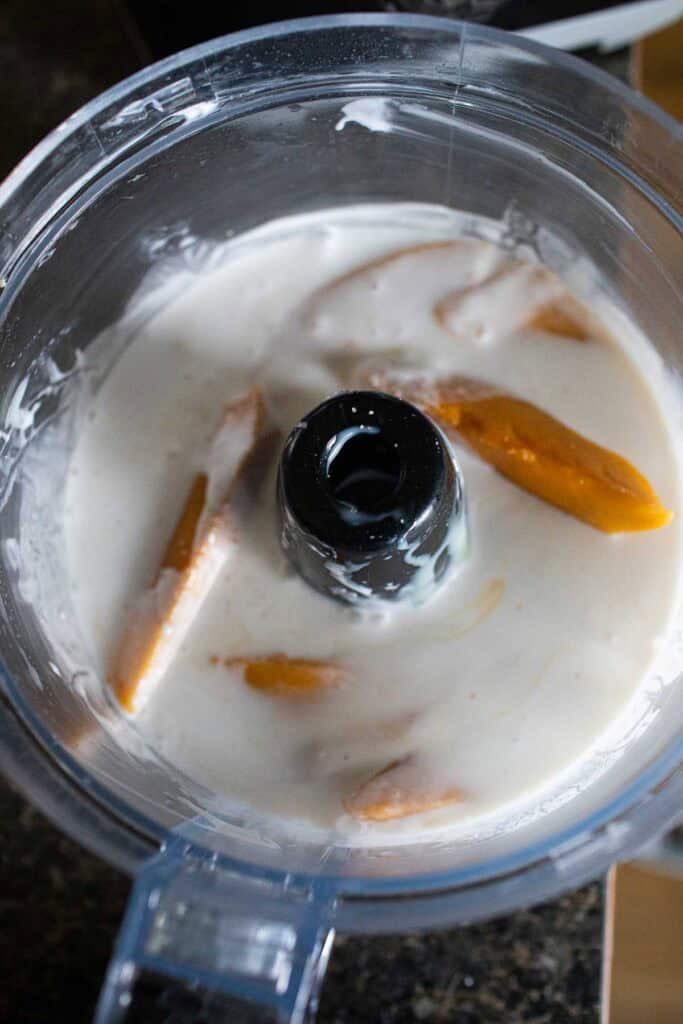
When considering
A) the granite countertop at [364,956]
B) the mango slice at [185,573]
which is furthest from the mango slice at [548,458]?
the granite countertop at [364,956]

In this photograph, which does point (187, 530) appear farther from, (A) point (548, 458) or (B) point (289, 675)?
(A) point (548, 458)

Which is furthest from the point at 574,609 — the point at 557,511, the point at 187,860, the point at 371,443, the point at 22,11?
the point at 22,11

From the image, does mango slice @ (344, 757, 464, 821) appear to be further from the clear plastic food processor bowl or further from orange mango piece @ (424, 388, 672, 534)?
orange mango piece @ (424, 388, 672, 534)

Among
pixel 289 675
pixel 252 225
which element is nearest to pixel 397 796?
pixel 289 675

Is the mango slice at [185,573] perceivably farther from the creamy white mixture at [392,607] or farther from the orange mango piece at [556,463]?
the orange mango piece at [556,463]

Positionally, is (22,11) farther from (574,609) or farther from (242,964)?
Result: (242,964)

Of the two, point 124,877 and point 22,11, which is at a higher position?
point 22,11
